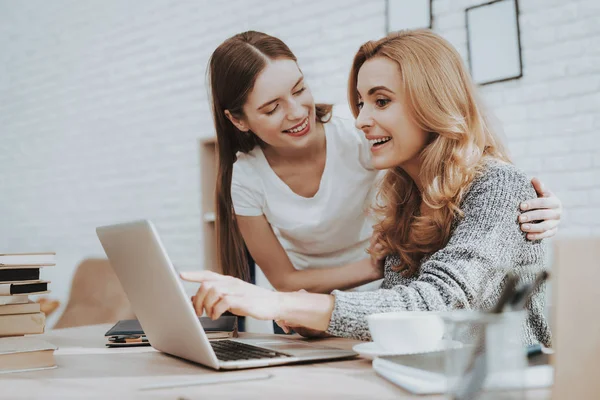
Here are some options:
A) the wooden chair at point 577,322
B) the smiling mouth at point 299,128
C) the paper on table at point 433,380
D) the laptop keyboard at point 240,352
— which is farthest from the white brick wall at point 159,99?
the wooden chair at point 577,322

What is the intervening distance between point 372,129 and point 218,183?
622 mm

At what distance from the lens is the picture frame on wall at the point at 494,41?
2562 millimetres

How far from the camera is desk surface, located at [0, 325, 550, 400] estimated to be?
72cm

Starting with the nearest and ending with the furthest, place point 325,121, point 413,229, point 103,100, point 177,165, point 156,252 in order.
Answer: point 156,252
point 413,229
point 325,121
point 177,165
point 103,100

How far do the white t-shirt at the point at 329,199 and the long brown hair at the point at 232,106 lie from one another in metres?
0.04

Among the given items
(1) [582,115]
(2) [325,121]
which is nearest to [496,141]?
(2) [325,121]

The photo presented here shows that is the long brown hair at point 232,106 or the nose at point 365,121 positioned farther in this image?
the long brown hair at point 232,106

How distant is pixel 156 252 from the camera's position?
0.86 m

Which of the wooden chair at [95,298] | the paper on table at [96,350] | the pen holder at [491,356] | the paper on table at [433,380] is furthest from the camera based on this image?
the wooden chair at [95,298]

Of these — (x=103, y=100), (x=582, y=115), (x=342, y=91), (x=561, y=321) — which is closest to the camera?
(x=561, y=321)

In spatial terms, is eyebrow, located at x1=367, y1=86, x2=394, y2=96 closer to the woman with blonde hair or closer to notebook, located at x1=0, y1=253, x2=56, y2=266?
the woman with blonde hair

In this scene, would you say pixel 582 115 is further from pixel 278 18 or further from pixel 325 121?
pixel 278 18

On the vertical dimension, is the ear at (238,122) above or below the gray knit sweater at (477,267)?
above

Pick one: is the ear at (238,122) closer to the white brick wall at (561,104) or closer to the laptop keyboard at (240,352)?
the laptop keyboard at (240,352)
